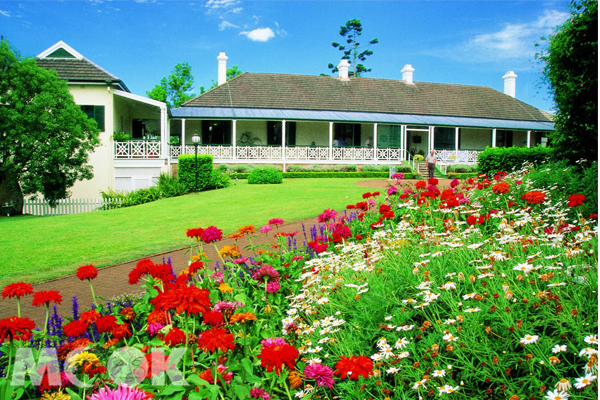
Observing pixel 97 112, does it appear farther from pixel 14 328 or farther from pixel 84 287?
pixel 14 328

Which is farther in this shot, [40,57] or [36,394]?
[40,57]

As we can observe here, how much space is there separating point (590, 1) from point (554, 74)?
1779mm

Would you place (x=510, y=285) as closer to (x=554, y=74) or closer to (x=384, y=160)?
(x=554, y=74)

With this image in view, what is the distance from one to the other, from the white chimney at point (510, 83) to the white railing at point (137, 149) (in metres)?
30.4

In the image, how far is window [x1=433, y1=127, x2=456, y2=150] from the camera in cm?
3316

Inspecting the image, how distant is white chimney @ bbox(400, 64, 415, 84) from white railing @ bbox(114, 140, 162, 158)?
883 inches

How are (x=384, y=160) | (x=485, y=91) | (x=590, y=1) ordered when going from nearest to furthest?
(x=590, y=1) → (x=384, y=160) → (x=485, y=91)

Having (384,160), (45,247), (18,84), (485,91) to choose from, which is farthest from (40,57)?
(485,91)

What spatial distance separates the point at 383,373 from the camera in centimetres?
253

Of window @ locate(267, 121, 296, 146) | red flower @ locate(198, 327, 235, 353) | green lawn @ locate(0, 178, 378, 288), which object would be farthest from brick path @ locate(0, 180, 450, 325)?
window @ locate(267, 121, 296, 146)

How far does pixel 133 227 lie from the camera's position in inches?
416

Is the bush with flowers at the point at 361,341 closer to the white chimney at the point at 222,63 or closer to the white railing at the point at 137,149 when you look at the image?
the white railing at the point at 137,149

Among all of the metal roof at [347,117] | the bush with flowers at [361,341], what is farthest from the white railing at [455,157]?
the bush with flowers at [361,341]

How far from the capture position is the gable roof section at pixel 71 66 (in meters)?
20.1
